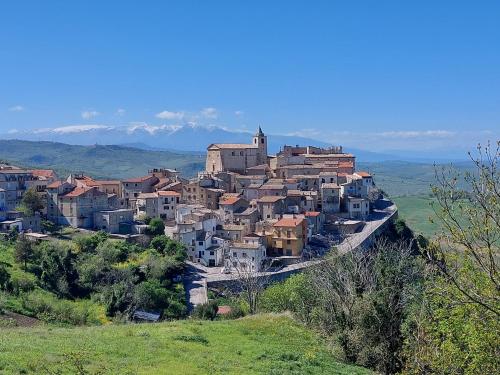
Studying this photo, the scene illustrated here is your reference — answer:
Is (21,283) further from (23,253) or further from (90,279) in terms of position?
(90,279)

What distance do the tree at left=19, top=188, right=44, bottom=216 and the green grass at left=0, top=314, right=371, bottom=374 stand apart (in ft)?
144

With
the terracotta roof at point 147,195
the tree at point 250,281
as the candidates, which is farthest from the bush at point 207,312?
the terracotta roof at point 147,195

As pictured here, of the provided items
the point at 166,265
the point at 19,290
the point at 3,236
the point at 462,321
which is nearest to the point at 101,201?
the point at 3,236

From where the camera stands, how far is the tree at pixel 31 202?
59.4m

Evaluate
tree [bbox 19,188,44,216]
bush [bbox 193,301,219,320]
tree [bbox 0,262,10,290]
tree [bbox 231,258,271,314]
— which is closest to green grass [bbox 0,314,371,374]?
tree [bbox 231,258,271,314]

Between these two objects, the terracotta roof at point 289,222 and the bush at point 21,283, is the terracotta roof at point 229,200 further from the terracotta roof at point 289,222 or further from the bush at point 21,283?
the bush at point 21,283

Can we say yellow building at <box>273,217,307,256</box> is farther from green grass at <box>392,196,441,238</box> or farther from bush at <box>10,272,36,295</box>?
green grass at <box>392,196,441,238</box>

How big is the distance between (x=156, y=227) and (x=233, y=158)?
23.3 m

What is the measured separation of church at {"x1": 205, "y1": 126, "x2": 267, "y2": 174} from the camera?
7776 cm

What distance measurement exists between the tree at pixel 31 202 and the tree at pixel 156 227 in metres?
12.5

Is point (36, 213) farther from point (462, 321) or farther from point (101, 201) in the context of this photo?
point (462, 321)

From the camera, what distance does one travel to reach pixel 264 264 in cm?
5372

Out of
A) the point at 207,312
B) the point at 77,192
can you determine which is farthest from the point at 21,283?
the point at 77,192

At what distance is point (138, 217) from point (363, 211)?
26505 millimetres
